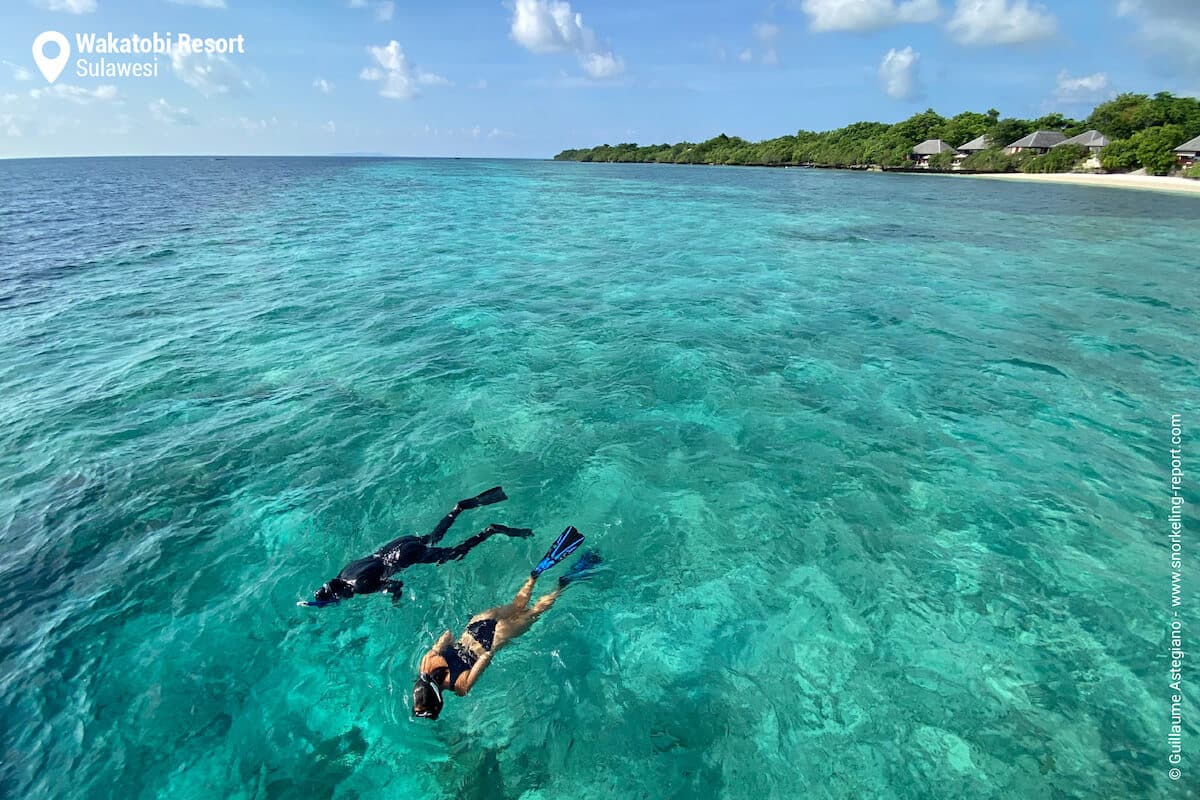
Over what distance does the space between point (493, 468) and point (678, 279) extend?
54.5ft

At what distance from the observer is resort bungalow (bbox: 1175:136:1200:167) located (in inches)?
2729

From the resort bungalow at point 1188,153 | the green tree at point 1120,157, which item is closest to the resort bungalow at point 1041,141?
the green tree at point 1120,157

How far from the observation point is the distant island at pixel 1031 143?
73.6 metres

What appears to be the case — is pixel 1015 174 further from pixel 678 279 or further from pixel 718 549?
pixel 718 549

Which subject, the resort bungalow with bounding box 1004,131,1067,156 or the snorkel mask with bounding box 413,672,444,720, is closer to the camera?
the snorkel mask with bounding box 413,672,444,720

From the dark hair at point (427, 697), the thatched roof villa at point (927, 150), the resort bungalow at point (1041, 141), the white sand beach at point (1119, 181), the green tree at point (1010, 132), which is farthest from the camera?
the thatched roof villa at point (927, 150)

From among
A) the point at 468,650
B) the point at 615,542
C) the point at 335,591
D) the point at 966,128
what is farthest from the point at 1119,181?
the point at 335,591

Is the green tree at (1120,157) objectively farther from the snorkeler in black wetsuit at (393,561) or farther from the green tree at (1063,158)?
the snorkeler in black wetsuit at (393,561)

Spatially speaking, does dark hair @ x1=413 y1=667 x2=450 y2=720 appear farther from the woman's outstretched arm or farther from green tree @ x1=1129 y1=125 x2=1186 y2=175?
green tree @ x1=1129 y1=125 x2=1186 y2=175

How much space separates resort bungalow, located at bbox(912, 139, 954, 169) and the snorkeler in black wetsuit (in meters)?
132

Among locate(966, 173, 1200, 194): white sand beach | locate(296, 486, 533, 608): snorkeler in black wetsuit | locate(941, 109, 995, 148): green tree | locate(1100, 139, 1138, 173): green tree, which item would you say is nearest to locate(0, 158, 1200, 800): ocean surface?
locate(296, 486, 533, 608): snorkeler in black wetsuit

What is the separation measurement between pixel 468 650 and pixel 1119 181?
325 feet

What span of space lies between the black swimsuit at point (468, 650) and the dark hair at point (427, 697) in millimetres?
218

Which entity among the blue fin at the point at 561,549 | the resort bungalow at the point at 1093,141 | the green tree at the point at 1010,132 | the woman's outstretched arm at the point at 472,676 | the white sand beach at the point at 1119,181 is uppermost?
the green tree at the point at 1010,132
